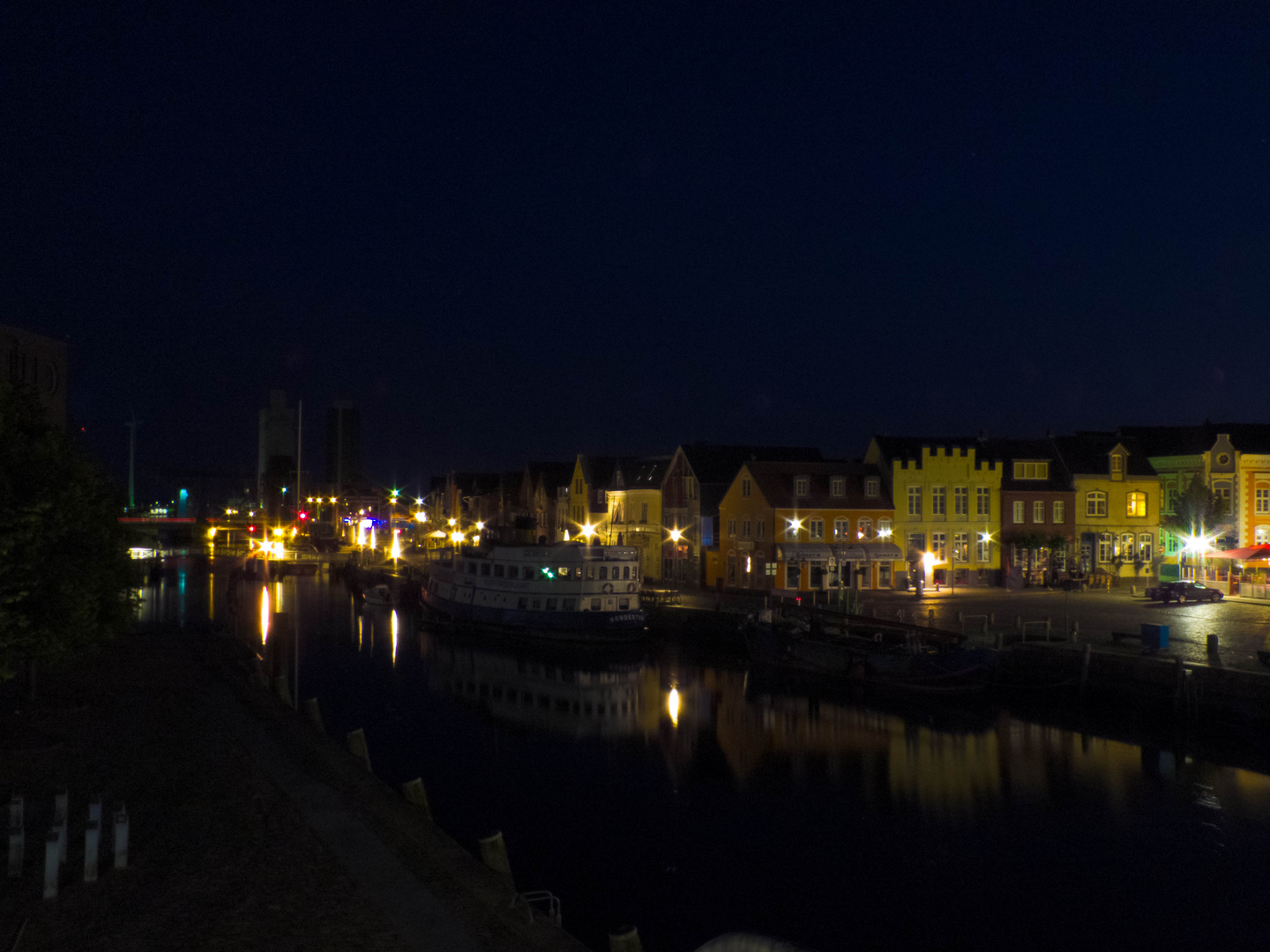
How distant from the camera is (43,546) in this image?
21.5 m

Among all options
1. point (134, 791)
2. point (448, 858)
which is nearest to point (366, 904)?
point (448, 858)

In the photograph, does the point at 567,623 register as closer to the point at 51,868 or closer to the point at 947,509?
the point at 947,509

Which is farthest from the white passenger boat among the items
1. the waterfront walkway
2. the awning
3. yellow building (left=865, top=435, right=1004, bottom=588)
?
the awning

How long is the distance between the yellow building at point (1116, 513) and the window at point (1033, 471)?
1551mm

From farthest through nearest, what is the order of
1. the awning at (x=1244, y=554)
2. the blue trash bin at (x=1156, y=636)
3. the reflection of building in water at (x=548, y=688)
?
the awning at (x=1244, y=554) → the reflection of building in water at (x=548, y=688) → the blue trash bin at (x=1156, y=636)

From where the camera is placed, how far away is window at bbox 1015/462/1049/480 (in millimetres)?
60094

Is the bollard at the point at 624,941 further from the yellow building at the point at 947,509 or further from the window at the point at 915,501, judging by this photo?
the window at the point at 915,501

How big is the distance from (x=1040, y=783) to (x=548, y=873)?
557 inches

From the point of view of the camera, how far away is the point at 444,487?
13262 cm

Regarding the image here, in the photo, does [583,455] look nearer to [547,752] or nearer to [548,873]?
[547,752]

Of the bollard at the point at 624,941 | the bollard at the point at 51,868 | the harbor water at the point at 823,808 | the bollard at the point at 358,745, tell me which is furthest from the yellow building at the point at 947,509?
the bollard at the point at 51,868

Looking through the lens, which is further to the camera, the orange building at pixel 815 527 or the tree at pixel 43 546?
the orange building at pixel 815 527

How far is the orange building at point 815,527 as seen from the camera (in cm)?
5628

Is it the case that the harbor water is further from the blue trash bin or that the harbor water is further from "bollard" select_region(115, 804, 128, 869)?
"bollard" select_region(115, 804, 128, 869)
